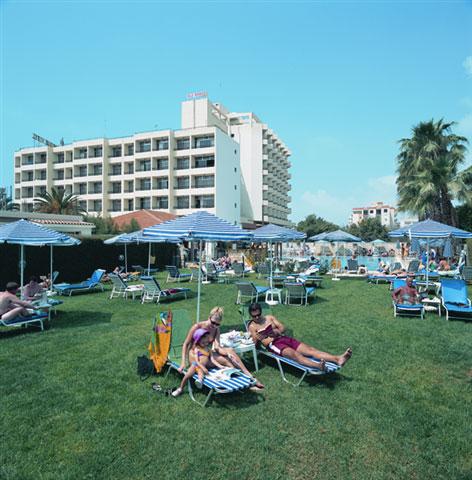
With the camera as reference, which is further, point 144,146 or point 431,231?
point 144,146

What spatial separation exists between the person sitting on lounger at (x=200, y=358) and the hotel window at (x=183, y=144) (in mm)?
49569

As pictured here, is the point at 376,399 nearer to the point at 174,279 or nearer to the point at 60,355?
the point at 60,355

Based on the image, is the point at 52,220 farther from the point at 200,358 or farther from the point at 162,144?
the point at 162,144

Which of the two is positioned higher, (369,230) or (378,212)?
(378,212)

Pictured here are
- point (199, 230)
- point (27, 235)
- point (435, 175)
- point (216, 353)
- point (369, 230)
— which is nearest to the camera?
point (216, 353)

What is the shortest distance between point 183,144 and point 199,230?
→ 4825 centimetres

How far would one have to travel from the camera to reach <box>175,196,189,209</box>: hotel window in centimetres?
5192

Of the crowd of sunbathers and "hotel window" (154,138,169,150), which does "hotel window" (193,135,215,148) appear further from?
the crowd of sunbathers

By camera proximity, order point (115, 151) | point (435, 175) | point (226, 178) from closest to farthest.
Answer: point (435, 175)
point (226, 178)
point (115, 151)

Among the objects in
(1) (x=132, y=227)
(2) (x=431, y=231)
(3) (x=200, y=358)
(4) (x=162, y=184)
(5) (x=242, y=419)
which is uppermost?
(4) (x=162, y=184)

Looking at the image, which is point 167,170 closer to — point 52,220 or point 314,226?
point 52,220

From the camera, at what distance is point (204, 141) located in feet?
170

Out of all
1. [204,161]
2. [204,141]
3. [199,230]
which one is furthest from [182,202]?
[199,230]

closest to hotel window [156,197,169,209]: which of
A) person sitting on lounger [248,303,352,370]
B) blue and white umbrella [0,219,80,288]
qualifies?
blue and white umbrella [0,219,80,288]
